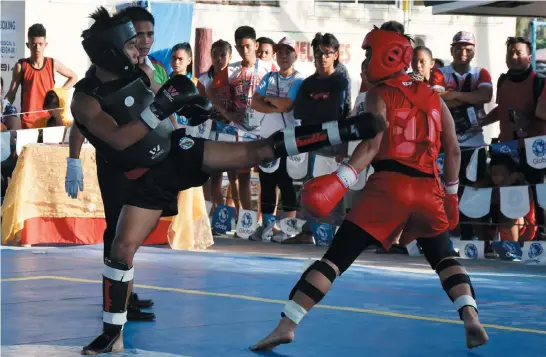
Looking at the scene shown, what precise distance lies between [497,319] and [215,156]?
8.27 feet

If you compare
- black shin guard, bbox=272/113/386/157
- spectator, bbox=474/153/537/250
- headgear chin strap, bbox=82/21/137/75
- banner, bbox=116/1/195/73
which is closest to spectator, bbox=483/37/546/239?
spectator, bbox=474/153/537/250

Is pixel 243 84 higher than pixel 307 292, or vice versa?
pixel 243 84

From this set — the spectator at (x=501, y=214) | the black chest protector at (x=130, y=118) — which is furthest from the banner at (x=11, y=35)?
the black chest protector at (x=130, y=118)

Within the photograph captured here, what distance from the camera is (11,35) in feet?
73.5

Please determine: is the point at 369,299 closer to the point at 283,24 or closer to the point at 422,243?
the point at 422,243

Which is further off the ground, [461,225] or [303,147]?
[303,147]

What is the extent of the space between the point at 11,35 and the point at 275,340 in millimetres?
17561

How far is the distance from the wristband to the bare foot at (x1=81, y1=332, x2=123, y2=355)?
153cm

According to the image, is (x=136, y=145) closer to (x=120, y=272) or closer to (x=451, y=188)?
(x=120, y=272)

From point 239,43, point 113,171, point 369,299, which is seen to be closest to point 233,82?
point 239,43

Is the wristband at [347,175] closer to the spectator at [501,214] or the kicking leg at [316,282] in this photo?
the kicking leg at [316,282]

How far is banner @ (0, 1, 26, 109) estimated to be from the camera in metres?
22.2

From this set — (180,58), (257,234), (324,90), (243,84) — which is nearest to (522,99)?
(324,90)

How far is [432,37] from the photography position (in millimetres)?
27203
